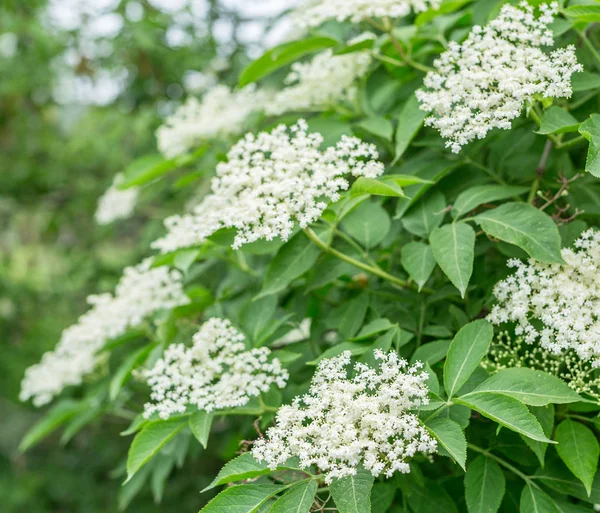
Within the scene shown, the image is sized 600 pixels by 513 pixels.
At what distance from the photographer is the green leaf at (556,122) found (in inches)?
55.1

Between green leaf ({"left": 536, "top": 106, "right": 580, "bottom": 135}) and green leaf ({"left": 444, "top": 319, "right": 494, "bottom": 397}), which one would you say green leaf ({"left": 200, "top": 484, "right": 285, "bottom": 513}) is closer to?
green leaf ({"left": 444, "top": 319, "right": 494, "bottom": 397})

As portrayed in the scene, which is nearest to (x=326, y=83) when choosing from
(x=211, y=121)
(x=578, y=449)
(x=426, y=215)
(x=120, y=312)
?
(x=211, y=121)

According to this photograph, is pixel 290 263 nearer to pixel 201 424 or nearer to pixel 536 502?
pixel 201 424

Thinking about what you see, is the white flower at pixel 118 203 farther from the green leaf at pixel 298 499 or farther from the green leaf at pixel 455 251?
the green leaf at pixel 298 499

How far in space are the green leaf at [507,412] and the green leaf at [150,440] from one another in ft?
2.21

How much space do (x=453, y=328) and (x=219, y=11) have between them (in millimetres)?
2855

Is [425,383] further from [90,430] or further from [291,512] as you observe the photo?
[90,430]

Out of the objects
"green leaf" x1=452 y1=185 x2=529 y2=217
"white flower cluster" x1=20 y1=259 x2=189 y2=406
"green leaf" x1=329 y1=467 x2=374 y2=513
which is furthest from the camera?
"white flower cluster" x1=20 y1=259 x2=189 y2=406

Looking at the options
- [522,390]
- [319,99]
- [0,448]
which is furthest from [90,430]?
[522,390]

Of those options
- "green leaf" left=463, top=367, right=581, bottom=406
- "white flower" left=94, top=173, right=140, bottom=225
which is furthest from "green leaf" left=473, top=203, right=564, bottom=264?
"white flower" left=94, top=173, right=140, bottom=225

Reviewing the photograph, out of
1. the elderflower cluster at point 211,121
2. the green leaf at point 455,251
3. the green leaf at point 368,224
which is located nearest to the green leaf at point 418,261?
the green leaf at point 455,251

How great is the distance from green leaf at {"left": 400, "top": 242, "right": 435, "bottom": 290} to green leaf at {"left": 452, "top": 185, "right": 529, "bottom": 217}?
12 cm

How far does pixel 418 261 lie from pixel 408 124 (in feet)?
1.22

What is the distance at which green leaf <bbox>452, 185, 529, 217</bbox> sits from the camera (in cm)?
154
